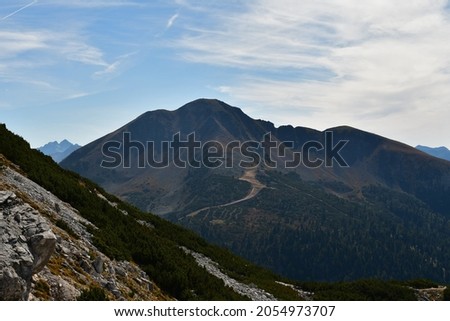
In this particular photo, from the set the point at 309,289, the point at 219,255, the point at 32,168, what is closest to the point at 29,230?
the point at 32,168

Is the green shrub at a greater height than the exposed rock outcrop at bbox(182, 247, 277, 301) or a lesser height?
greater

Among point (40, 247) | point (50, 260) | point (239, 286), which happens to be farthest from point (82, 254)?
point (239, 286)

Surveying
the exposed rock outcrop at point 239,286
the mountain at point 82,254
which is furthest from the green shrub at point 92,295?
the exposed rock outcrop at point 239,286

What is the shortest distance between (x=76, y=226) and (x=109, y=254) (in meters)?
3.23

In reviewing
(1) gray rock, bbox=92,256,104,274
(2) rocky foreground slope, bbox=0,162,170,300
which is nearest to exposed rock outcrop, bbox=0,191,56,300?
(2) rocky foreground slope, bbox=0,162,170,300

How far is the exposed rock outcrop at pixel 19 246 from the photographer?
12.1 meters

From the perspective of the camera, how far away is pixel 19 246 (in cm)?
1316

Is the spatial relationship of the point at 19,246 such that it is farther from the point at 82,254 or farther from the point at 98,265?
the point at 82,254

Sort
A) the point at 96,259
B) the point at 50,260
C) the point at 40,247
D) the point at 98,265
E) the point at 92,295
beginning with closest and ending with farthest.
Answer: the point at 40,247
the point at 92,295
the point at 50,260
the point at 98,265
the point at 96,259

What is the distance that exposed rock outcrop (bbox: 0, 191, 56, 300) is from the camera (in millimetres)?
12141

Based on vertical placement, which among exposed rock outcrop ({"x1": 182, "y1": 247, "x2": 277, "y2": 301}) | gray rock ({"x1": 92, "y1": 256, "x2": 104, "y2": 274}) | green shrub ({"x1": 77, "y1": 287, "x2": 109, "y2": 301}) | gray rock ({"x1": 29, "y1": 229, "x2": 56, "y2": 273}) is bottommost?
exposed rock outcrop ({"x1": 182, "y1": 247, "x2": 277, "y2": 301})

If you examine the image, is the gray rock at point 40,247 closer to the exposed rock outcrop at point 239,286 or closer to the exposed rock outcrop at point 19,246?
the exposed rock outcrop at point 19,246

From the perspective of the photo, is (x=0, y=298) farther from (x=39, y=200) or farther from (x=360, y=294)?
(x=360, y=294)

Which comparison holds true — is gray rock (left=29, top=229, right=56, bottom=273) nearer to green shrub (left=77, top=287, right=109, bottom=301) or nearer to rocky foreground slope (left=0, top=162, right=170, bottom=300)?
rocky foreground slope (left=0, top=162, right=170, bottom=300)
